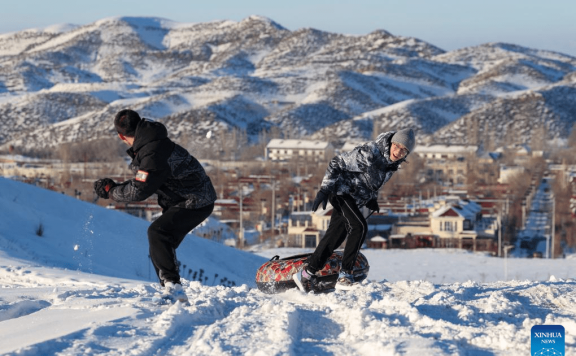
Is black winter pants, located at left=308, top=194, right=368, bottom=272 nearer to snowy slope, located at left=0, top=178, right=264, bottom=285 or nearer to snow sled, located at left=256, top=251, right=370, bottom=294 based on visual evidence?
snow sled, located at left=256, top=251, right=370, bottom=294

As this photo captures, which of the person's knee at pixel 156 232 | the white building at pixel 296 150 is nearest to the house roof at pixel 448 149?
the white building at pixel 296 150

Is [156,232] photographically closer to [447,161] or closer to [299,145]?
[447,161]

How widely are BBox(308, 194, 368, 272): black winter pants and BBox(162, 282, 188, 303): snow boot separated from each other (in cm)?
153

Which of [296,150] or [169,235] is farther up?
[296,150]

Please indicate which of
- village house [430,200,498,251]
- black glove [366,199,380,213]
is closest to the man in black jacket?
black glove [366,199,380,213]

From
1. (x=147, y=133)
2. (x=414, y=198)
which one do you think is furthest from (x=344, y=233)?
(x=414, y=198)

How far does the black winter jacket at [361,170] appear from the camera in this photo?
7.16 metres

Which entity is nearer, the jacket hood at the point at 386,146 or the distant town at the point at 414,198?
the jacket hood at the point at 386,146

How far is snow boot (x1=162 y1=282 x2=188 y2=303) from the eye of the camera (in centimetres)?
619

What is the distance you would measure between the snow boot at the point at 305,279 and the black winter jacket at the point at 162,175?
1.36 m

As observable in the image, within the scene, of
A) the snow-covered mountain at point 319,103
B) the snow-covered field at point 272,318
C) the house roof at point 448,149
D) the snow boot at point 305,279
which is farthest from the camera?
the snow-covered mountain at point 319,103

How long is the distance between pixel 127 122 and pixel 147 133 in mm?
166

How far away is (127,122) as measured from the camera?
19.6 feet

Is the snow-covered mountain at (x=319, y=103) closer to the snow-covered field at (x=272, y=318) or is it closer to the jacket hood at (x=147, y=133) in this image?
the snow-covered field at (x=272, y=318)
